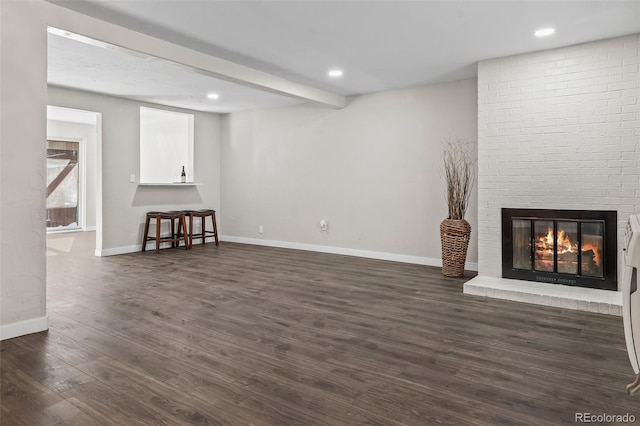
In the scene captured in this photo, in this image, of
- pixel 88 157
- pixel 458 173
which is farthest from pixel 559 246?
pixel 88 157

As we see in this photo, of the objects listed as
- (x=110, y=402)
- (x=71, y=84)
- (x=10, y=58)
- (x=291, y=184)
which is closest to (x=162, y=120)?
(x=71, y=84)

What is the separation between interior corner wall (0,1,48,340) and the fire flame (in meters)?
4.52

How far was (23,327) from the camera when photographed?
2.95 meters

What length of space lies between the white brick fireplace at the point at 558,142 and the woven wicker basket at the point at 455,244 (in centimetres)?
26

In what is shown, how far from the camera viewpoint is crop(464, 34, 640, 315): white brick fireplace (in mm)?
3783

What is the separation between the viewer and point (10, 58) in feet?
9.35

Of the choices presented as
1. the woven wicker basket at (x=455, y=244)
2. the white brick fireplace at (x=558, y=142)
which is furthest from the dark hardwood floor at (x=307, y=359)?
the white brick fireplace at (x=558, y=142)

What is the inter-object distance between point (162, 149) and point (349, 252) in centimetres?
489

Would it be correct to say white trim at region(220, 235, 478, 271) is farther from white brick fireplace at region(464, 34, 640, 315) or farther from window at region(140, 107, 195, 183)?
window at region(140, 107, 195, 183)

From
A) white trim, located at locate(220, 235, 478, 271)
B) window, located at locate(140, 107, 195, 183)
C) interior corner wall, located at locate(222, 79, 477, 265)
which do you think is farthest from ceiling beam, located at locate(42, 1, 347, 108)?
window, located at locate(140, 107, 195, 183)

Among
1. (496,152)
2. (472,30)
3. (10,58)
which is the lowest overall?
(496,152)

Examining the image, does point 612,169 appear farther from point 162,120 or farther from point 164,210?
point 162,120

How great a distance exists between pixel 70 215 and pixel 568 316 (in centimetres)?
1036

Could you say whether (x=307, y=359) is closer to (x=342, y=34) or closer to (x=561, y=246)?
(x=342, y=34)
